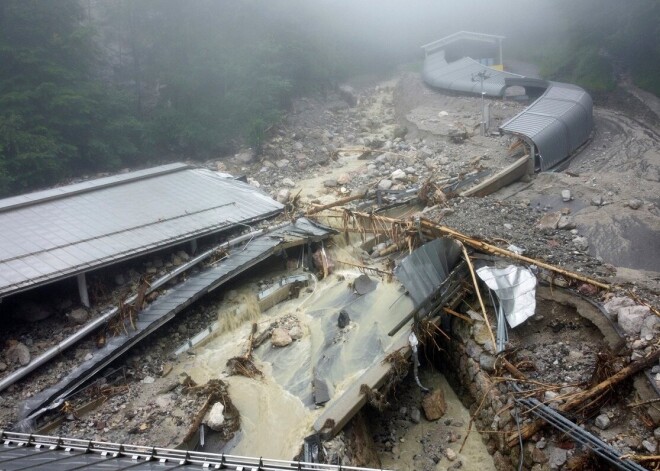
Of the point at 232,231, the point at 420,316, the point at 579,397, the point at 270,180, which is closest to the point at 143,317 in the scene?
the point at 232,231

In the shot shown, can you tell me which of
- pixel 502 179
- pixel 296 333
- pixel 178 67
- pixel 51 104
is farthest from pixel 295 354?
pixel 178 67

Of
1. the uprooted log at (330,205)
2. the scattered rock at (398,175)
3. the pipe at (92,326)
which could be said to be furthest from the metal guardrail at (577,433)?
the scattered rock at (398,175)

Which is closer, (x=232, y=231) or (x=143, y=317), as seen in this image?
(x=143, y=317)

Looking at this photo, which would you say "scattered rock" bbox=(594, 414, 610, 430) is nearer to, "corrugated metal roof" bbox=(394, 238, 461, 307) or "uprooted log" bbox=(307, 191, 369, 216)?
"corrugated metal roof" bbox=(394, 238, 461, 307)

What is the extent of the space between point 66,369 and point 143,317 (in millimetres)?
1687

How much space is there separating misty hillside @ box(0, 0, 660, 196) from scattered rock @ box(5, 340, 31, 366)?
11362 mm

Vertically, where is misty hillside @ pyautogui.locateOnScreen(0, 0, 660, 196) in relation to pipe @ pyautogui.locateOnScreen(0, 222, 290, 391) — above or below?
above

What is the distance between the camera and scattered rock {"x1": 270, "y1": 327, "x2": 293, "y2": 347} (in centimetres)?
1180

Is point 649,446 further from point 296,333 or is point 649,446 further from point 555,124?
point 555,124

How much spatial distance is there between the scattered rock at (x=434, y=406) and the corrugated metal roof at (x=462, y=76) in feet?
54.5

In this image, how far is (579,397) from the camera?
27.7ft

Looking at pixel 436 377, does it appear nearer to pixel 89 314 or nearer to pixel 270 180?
pixel 89 314

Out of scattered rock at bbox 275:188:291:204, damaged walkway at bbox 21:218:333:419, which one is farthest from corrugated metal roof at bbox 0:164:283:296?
scattered rock at bbox 275:188:291:204

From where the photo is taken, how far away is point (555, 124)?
62.4 ft
